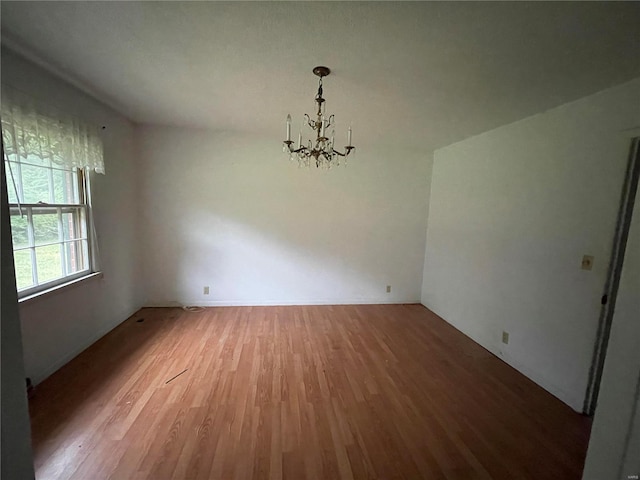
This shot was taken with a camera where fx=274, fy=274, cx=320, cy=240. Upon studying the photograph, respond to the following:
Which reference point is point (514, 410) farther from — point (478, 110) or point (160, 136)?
point (160, 136)

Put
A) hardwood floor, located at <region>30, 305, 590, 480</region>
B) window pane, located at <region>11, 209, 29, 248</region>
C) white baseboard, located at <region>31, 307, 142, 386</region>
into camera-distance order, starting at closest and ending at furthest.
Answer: hardwood floor, located at <region>30, 305, 590, 480</region>
window pane, located at <region>11, 209, 29, 248</region>
white baseboard, located at <region>31, 307, 142, 386</region>

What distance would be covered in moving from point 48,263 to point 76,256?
0.34 metres

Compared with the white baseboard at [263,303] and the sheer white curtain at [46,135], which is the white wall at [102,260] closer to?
the sheer white curtain at [46,135]

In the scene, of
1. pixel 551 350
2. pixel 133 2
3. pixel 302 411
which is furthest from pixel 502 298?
pixel 133 2

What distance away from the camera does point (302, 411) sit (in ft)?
6.38

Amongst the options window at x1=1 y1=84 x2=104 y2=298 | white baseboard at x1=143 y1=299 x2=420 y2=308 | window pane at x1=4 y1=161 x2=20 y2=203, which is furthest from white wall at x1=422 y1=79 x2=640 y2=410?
window pane at x1=4 y1=161 x2=20 y2=203

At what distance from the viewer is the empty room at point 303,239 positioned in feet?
4.44

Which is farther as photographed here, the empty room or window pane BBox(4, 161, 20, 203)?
window pane BBox(4, 161, 20, 203)

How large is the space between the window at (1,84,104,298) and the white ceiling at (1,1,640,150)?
39 cm

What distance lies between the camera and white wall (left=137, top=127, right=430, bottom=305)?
354 cm

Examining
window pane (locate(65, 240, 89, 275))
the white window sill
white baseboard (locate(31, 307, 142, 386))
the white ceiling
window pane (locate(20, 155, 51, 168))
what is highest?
the white ceiling

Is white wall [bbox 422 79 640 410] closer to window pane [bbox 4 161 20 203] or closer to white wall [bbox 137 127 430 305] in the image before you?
white wall [bbox 137 127 430 305]

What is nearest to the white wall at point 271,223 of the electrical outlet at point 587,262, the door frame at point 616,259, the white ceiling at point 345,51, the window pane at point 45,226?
the white ceiling at point 345,51

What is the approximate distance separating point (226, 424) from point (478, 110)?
3.11 metres
